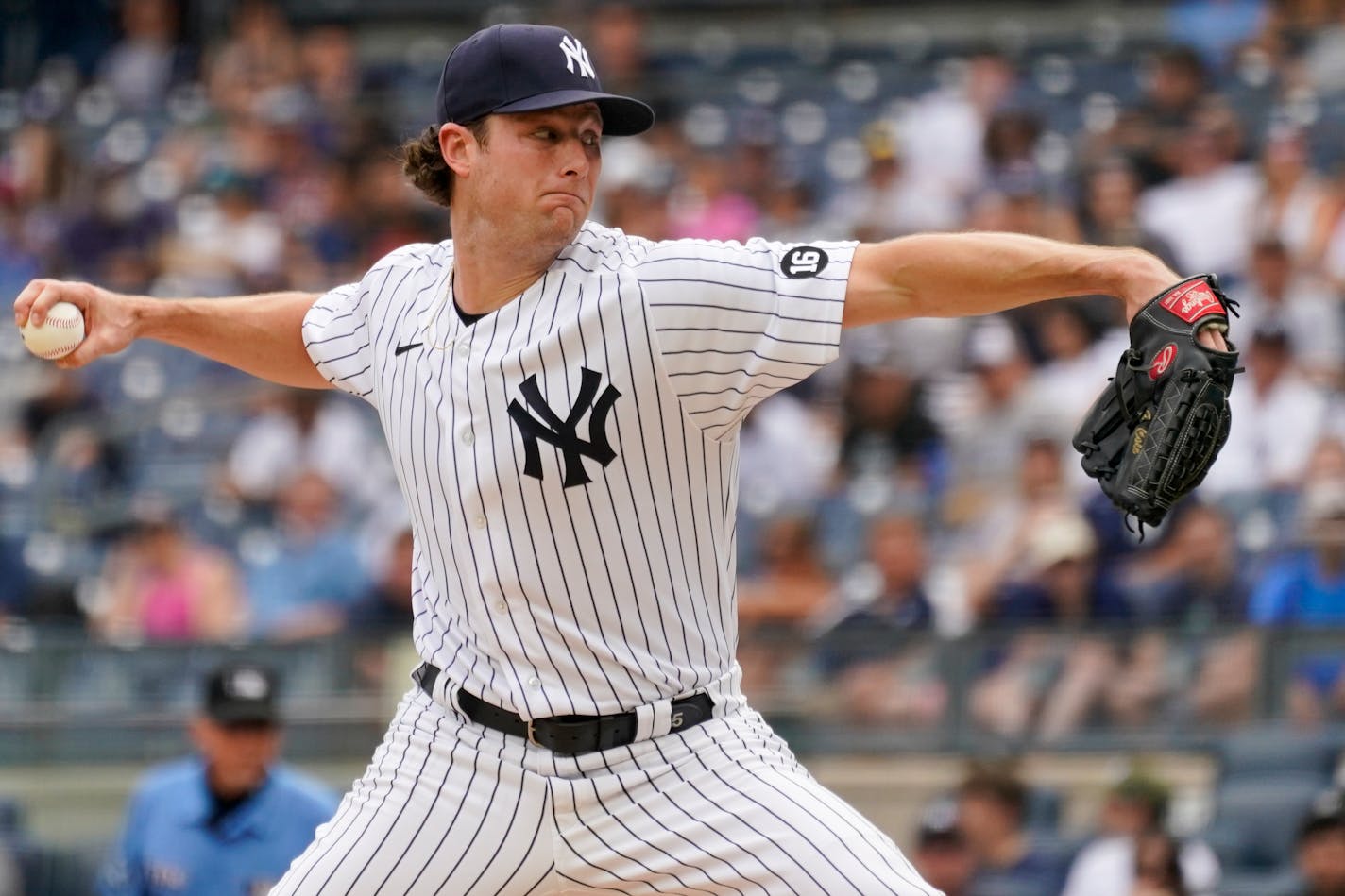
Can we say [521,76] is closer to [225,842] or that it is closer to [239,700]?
[239,700]

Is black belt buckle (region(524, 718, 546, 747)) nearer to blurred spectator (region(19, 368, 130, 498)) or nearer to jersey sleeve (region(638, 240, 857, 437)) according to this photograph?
jersey sleeve (region(638, 240, 857, 437))

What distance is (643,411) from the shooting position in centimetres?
349

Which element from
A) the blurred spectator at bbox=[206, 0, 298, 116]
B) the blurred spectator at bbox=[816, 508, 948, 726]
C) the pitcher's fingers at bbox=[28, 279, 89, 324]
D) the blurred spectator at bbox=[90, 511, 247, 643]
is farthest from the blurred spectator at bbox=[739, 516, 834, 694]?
the blurred spectator at bbox=[206, 0, 298, 116]

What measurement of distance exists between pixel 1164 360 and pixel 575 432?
0.95 metres

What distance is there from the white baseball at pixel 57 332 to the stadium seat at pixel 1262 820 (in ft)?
12.5

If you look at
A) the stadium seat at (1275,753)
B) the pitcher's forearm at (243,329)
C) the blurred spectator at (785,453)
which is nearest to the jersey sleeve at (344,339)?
the pitcher's forearm at (243,329)

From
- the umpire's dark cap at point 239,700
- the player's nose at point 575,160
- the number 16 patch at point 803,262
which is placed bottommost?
the umpire's dark cap at point 239,700

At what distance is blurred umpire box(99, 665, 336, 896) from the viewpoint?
18.6 feet

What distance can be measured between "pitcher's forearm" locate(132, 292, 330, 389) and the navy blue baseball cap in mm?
542

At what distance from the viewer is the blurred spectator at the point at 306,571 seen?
847 centimetres

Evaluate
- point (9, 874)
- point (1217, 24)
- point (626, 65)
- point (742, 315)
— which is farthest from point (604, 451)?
point (626, 65)

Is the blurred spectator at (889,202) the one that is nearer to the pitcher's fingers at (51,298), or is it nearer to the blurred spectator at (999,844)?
the blurred spectator at (999,844)

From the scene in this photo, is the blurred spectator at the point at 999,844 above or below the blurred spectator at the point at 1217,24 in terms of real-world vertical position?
below

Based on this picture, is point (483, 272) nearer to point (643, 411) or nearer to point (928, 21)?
point (643, 411)
